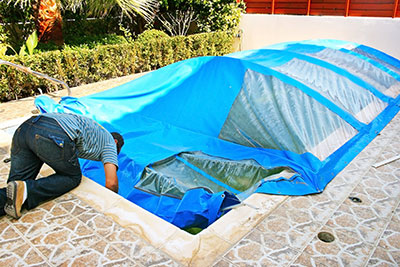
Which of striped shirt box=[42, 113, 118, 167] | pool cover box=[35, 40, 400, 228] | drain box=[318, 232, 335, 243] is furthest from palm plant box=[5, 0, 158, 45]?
drain box=[318, 232, 335, 243]

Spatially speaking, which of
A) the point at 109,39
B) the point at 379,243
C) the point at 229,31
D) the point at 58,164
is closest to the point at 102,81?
the point at 109,39

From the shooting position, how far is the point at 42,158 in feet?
9.03

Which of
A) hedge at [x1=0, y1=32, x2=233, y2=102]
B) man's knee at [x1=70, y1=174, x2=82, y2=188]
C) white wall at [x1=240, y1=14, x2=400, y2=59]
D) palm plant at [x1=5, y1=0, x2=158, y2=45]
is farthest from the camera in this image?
white wall at [x1=240, y1=14, x2=400, y2=59]

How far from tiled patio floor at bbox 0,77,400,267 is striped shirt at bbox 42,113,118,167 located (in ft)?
1.52

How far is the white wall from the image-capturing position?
8.90 metres

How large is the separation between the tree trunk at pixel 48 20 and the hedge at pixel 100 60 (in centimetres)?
95

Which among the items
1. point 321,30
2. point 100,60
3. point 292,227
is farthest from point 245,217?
point 321,30

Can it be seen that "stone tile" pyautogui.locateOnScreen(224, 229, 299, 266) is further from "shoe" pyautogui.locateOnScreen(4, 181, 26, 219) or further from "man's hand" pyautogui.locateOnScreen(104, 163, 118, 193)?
"shoe" pyautogui.locateOnScreen(4, 181, 26, 219)

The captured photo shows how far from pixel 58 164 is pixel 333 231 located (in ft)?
7.41

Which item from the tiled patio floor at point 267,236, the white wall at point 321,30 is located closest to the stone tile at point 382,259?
the tiled patio floor at point 267,236

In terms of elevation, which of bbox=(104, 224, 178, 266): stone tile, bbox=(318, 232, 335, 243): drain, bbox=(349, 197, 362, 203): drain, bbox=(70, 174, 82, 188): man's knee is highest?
bbox=(70, 174, 82, 188): man's knee

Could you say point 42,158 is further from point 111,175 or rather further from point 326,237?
point 326,237

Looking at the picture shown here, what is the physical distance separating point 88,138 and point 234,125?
6.43 ft

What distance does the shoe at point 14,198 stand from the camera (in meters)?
2.69
